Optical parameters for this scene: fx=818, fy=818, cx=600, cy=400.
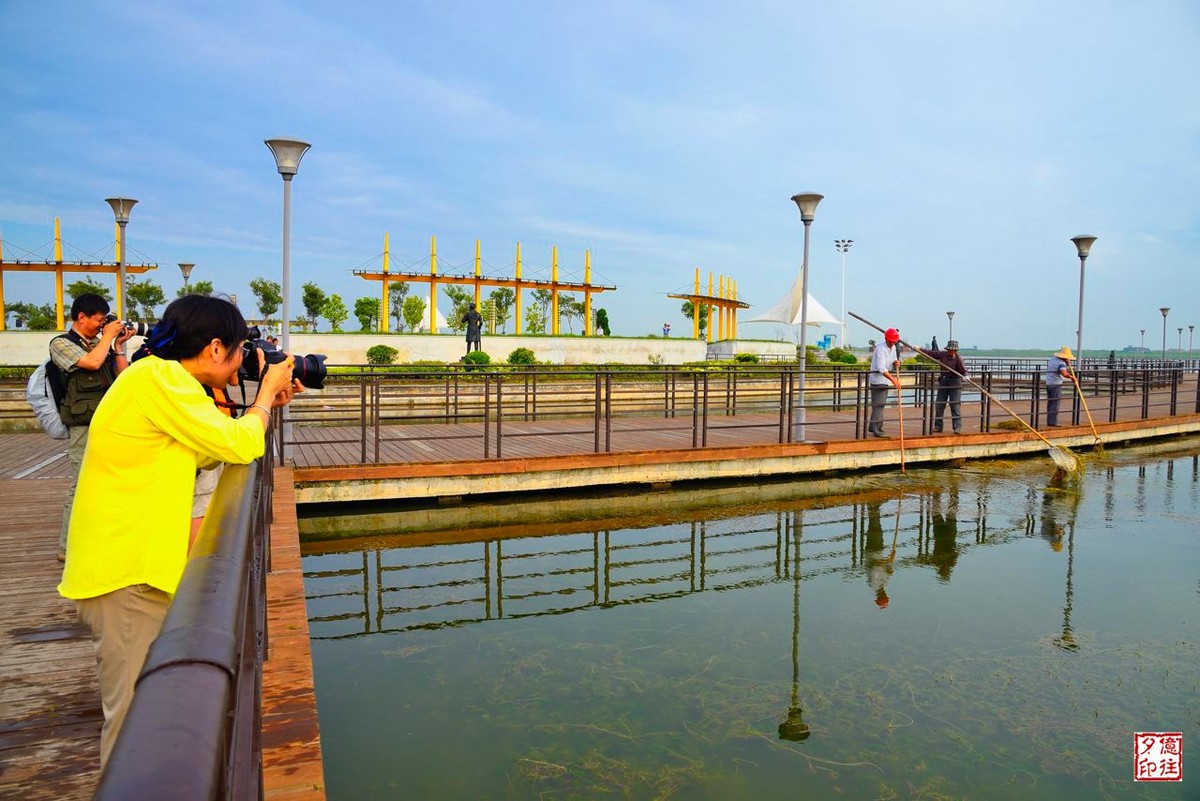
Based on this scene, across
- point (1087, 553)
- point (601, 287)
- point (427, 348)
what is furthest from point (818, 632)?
point (601, 287)

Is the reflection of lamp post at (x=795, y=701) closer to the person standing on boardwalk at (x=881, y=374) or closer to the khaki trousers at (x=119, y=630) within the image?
the khaki trousers at (x=119, y=630)

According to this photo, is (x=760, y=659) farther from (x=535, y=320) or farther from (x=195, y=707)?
(x=535, y=320)

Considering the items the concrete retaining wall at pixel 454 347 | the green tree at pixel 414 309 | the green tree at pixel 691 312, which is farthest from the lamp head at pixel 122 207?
the green tree at pixel 691 312

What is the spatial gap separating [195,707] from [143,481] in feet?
4.77

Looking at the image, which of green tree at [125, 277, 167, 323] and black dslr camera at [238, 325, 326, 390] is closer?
black dslr camera at [238, 325, 326, 390]

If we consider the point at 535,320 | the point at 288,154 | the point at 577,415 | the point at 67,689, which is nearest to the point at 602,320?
the point at 535,320

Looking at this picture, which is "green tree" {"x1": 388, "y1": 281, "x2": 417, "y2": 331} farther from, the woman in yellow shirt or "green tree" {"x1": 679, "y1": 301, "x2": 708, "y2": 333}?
the woman in yellow shirt

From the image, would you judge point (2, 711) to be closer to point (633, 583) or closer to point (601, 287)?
point (633, 583)

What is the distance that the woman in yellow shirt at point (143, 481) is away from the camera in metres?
2.00

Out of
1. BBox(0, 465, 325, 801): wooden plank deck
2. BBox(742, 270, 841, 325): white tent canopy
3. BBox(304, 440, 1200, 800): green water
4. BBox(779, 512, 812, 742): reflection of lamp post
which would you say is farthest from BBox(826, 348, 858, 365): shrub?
BBox(0, 465, 325, 801): wooden plank deck

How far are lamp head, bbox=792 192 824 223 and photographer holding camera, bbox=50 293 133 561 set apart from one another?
911cm

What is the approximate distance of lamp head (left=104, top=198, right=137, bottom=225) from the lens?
44.2ft

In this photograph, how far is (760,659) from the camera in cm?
534

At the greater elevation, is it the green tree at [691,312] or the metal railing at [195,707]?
the green tree at [691,312]
